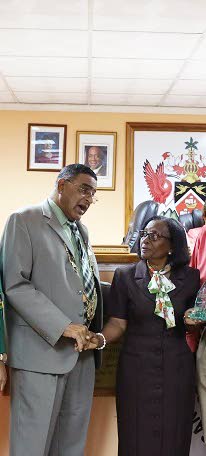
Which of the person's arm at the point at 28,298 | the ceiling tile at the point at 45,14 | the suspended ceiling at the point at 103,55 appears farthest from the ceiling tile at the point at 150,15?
the person's arm at the point at 28,298

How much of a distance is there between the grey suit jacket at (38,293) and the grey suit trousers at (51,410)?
0.06 m

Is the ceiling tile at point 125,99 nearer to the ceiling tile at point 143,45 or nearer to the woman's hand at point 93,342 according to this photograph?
the ceiling tile at point 143,45

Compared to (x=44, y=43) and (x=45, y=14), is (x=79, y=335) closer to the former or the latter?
(x=45, y=14)

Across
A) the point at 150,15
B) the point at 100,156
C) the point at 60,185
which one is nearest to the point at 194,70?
the point at 150,15

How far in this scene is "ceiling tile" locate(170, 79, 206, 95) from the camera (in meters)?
4.84

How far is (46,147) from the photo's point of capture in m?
5.57

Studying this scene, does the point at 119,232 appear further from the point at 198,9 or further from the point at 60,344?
the point at 60,344

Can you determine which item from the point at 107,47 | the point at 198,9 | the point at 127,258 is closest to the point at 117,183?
the point at 107,47

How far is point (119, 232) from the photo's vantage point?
18.5 feet

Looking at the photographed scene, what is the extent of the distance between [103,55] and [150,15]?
0.79 meters

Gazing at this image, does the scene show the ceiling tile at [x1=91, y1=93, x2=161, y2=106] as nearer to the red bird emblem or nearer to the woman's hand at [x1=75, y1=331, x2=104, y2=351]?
the red bird emblem

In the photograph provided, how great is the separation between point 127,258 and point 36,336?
68 cm

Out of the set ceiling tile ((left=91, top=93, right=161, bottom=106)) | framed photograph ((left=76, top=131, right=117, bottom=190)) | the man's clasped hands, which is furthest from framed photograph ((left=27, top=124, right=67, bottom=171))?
the man's clasped hands

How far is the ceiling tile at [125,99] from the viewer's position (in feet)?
17.3
